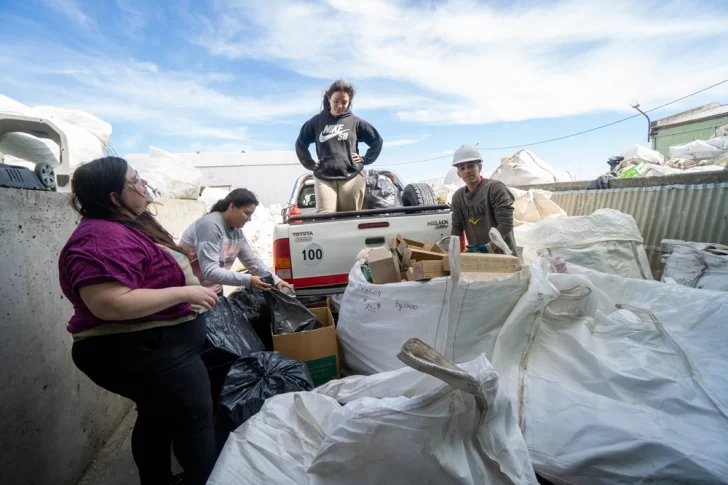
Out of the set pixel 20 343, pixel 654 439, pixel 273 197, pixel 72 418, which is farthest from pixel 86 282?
pixel 273 197

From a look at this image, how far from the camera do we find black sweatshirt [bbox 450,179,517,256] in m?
3.06

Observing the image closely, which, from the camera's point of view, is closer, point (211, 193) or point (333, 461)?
point (333, 461)

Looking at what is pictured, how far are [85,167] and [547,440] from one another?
2041mm

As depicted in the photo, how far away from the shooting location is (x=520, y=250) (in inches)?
154

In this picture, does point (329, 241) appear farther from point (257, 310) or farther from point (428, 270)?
point (428, 270)

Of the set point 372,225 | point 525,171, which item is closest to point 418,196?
point 372,225

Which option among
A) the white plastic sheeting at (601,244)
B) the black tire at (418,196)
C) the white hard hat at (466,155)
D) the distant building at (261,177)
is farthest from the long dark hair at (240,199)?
the distant building at (261,177)

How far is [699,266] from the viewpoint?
2.79m

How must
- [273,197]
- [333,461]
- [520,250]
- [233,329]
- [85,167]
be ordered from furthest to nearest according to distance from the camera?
[273,197]
[520,250]
[233,329]
[85,167]
[333,461]

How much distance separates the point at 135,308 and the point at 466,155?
289 cm

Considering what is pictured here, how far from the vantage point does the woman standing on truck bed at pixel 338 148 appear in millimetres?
3539

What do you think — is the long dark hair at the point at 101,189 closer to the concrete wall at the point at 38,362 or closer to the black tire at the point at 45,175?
the concrete wall at the point at 38,362

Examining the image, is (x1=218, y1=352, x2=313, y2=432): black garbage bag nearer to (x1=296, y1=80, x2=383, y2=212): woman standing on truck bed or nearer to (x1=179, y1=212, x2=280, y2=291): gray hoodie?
(x1=179, y1=212, x2=280, y2=291): gray hoodie

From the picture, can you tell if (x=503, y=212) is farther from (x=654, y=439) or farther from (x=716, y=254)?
(x=654, y=439)
